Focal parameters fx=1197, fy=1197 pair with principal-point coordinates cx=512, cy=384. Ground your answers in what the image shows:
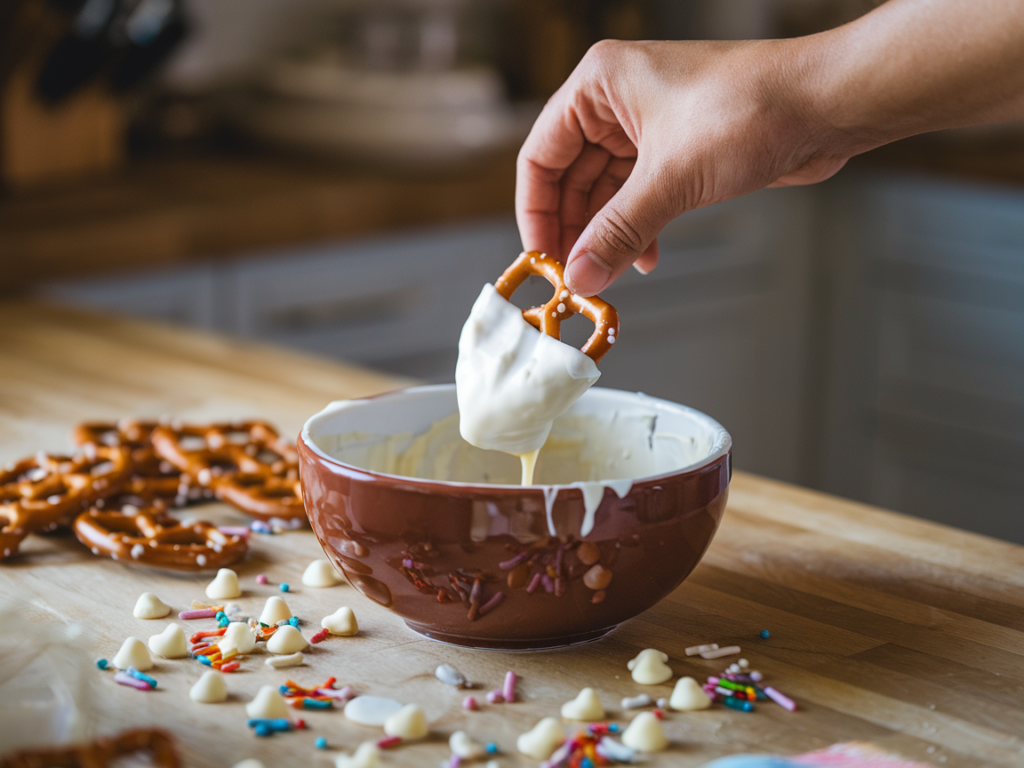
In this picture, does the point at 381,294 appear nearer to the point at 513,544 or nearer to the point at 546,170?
the point at 546,170

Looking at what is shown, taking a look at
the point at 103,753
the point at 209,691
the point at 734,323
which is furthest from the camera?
the point at 734,323

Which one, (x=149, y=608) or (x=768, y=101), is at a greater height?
(x=768, y=101)

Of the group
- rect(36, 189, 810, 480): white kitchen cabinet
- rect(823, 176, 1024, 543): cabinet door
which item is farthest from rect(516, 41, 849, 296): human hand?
rect(823, 176, 1024, 543): cabinet door

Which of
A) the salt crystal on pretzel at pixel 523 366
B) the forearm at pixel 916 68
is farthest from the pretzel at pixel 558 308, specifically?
the forearm at pixel 916 68

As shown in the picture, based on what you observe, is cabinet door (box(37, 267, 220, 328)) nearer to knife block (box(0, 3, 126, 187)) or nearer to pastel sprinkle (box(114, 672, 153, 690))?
knife block (box(0, 3, 126, 187))

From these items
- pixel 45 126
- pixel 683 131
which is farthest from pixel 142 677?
pixel 45 126

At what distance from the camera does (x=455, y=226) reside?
234 cm

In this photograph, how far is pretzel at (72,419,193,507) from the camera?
1038 millimetres

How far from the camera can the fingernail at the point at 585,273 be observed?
0.84 m

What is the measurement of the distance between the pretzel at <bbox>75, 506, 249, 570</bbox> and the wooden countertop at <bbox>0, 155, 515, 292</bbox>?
1.03m

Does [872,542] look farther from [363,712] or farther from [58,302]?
[58,302]

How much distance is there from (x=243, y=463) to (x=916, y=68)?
651 mm

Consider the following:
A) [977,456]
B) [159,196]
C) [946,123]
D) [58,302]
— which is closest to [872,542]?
[946,123]

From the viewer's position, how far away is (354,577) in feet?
2.52
